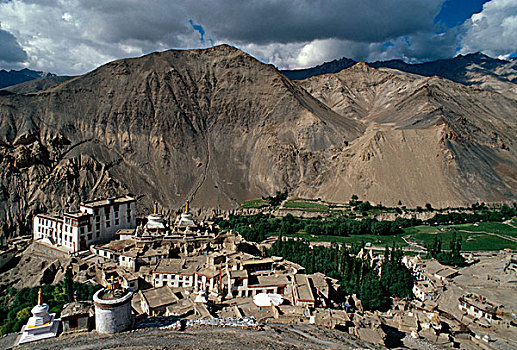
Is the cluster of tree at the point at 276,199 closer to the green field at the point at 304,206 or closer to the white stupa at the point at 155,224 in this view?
the green field at the point at 304,206

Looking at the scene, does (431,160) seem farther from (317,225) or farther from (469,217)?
(317,225)

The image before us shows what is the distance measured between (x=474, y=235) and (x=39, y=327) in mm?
62018

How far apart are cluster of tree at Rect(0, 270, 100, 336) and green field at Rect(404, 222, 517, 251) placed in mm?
46384

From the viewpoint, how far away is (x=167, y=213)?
71125 millimetres

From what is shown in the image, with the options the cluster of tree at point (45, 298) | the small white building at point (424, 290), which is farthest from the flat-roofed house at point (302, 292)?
the cluster of tree at point (45, 298)

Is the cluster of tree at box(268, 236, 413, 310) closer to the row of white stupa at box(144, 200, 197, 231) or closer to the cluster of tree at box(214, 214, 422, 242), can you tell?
the row of white stupa at box(144, 200, 197, 231)

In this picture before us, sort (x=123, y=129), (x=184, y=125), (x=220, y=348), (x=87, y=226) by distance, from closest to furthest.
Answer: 1. (x=220, y=348)
2. (x=87, y=226)
3. (x=123, y=129)
4. (x=184, y=125)

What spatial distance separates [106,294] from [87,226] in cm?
2710

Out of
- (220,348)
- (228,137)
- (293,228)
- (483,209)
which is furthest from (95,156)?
(483,209)

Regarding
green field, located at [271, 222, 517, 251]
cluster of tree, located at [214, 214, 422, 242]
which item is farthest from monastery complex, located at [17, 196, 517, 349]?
cluster of tree, located at [214, 214, 422, 242]

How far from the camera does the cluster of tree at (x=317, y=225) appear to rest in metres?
62.5

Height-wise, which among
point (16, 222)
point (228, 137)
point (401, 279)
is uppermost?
point (228, 137)

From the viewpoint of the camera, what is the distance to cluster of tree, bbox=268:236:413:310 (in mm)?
34991

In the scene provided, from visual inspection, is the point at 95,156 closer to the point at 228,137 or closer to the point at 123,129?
the point at 123,129
